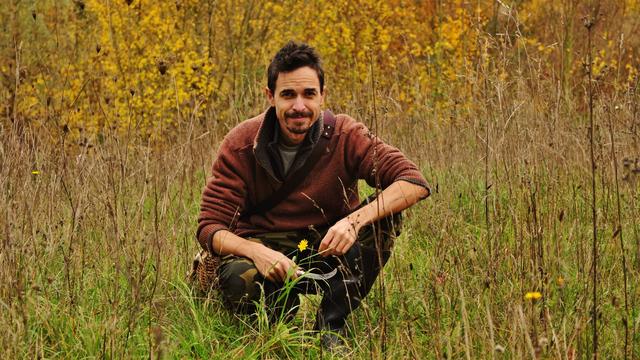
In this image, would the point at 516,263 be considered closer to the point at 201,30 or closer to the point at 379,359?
the point at 379,359

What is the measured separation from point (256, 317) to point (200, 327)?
36 centimetres

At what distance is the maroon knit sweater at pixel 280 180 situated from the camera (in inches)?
126

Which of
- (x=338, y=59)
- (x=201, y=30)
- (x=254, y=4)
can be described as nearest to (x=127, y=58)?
(x=201, y=30)

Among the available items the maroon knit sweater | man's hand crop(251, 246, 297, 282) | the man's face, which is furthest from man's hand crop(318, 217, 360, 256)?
the man's face

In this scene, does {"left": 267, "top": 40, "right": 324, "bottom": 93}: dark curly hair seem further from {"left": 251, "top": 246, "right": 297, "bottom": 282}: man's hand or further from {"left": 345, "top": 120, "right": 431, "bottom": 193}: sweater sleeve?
{"left": 251, "top": 246, "right": 297, "bottom": 282}: man's hand

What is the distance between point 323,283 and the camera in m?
3.19

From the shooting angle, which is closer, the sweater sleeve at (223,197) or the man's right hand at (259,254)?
the man's right hand at (259,254)

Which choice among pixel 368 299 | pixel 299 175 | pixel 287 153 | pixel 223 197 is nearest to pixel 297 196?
pixel 299 175

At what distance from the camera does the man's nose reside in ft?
10.5

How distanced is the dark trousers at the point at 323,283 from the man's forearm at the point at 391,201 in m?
0.06

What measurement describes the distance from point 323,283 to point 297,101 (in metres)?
0.79

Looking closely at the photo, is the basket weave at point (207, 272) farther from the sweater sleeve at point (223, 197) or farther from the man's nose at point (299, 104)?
the man's nose at point (299, 104)

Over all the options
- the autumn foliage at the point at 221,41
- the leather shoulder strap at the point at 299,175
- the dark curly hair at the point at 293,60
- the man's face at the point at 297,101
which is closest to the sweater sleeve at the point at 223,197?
the leather shoulder strap at the point at 299,175

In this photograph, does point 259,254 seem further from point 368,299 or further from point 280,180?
point 368,299
